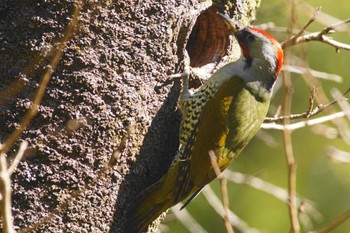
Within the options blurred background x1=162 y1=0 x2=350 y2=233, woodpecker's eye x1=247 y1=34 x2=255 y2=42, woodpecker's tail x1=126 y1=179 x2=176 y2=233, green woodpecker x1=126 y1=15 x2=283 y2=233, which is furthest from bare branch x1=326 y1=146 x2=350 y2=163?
blurred background x1=162 y1=0 x2=350 y2=233

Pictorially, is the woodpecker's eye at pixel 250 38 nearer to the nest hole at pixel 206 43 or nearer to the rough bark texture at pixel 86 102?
the nest hole at pixel 206 43

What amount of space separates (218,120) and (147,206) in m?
0.64

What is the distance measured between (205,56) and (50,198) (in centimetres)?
139

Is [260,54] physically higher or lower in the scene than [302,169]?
lower

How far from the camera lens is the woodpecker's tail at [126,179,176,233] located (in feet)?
10.8

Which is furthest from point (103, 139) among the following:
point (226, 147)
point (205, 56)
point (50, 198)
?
point (205, 56)

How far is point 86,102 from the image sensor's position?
303 cm

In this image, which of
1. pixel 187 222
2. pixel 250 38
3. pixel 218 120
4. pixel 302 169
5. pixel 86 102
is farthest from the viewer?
pixel 302 169

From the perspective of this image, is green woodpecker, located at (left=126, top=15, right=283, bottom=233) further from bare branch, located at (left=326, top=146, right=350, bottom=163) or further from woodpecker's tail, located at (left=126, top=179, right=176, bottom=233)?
bare branch, located at (left=326, top=146, right=350, bottom=163)

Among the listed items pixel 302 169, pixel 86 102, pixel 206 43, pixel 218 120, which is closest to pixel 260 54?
pixel 206 43

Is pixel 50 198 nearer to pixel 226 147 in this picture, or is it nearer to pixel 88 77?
pixel 88 77

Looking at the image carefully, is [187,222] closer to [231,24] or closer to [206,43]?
[206,43]

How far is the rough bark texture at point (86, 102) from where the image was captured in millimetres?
2932

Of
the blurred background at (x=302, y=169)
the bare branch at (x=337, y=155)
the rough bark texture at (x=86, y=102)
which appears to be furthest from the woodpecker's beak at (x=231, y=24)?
the blurred background at (x=302, y=169)
